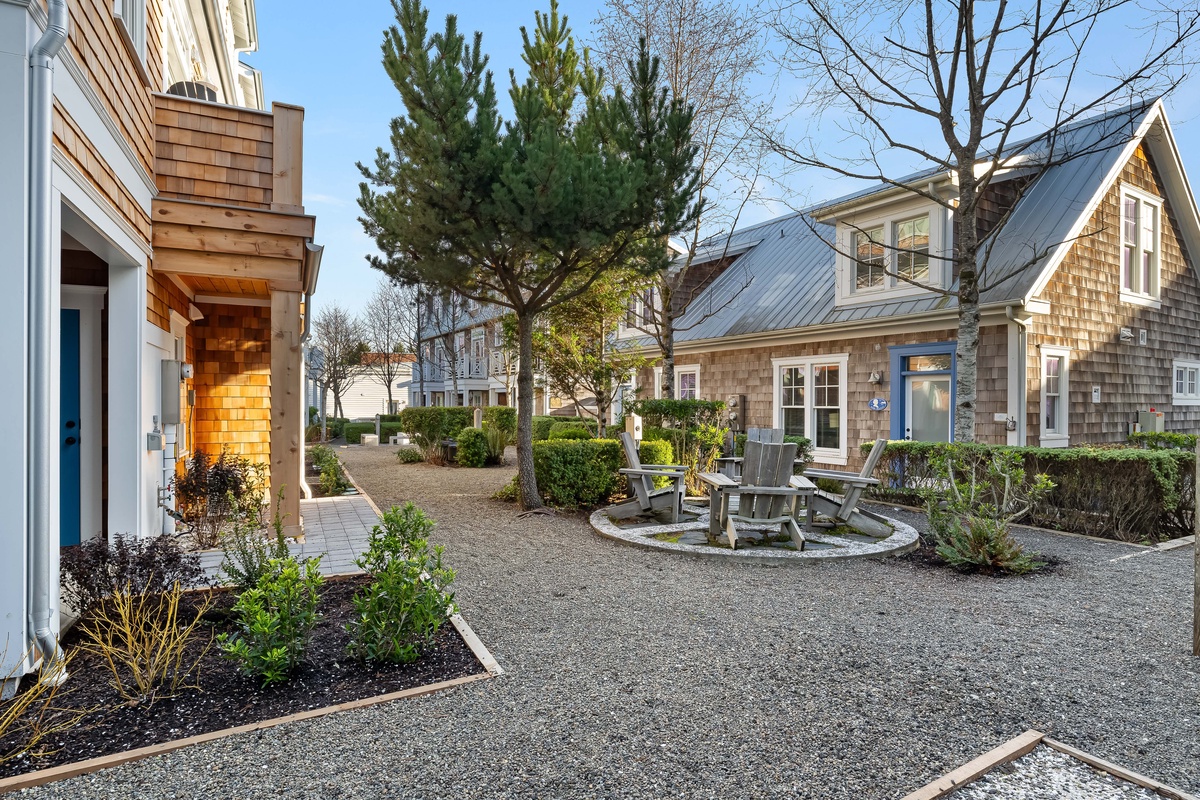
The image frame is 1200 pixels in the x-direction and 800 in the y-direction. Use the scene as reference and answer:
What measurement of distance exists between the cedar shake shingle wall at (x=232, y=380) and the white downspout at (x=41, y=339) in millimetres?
4895

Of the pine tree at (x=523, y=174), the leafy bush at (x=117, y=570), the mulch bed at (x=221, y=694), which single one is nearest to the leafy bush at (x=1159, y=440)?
the pine tree at (x=523, y=174)

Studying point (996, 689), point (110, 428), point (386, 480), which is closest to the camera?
point (996, 689)

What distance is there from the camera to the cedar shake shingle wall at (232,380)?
26.2 feet

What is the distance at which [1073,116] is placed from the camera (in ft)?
26.8

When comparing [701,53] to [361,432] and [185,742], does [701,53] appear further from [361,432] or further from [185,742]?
[361,432]

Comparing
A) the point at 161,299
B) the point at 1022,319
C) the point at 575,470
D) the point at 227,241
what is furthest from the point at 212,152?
the point at 1022,319

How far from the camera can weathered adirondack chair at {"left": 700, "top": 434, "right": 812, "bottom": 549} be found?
20.0ft

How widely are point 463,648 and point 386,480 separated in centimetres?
925

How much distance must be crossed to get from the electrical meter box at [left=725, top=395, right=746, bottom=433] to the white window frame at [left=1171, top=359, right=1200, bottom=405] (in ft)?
25.5

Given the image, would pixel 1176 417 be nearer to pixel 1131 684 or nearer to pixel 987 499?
pixel 987 499

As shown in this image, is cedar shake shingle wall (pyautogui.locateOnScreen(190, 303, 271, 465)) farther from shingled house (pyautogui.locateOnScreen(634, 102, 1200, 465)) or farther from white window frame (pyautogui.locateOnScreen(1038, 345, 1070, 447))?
white window frame (pyautogui.locateOnScreen(1038, 345, 1070, 447))

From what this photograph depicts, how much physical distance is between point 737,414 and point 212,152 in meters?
10.6

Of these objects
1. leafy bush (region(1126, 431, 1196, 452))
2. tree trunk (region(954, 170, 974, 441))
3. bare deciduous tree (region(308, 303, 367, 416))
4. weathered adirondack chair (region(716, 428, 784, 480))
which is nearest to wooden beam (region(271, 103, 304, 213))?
weathered adirondack chair (region(716, 428, 784, 480))

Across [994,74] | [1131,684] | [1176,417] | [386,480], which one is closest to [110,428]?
[1131,684]
